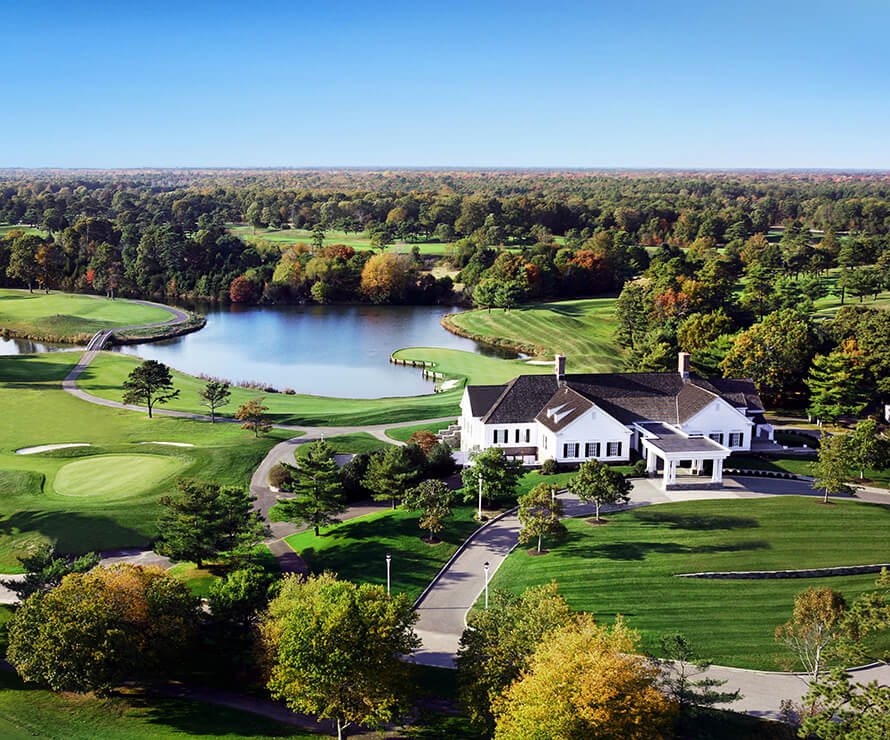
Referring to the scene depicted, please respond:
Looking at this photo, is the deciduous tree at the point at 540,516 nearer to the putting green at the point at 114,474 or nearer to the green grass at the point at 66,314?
the putting green at the point at 114,474

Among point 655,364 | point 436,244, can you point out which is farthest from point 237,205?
point 655,364

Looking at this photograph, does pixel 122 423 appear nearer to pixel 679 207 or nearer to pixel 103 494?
pixel 103 494

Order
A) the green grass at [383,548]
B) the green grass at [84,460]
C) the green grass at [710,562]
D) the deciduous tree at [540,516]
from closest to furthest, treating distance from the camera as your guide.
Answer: the green grass at [710,562] < the green grass at [383,548] < the deciduous tree at [540,516] < the green grass at [84,460]

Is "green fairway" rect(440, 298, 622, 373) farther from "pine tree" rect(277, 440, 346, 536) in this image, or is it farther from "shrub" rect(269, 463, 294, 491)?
"pine tree" rect(277, 440, 346, 536)

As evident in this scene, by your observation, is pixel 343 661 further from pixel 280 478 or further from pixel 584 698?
pixel 280 478

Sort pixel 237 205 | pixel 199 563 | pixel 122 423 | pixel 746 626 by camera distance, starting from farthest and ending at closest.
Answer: pixel 237 205
pixel 122 423
pixel 199 563
pixel 746 626

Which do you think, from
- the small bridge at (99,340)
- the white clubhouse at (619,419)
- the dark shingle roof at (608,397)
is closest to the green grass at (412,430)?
the white clubhouse at (619,419)

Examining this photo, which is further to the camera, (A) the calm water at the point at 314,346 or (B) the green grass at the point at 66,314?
(B) the green grass at the point at 66,314
